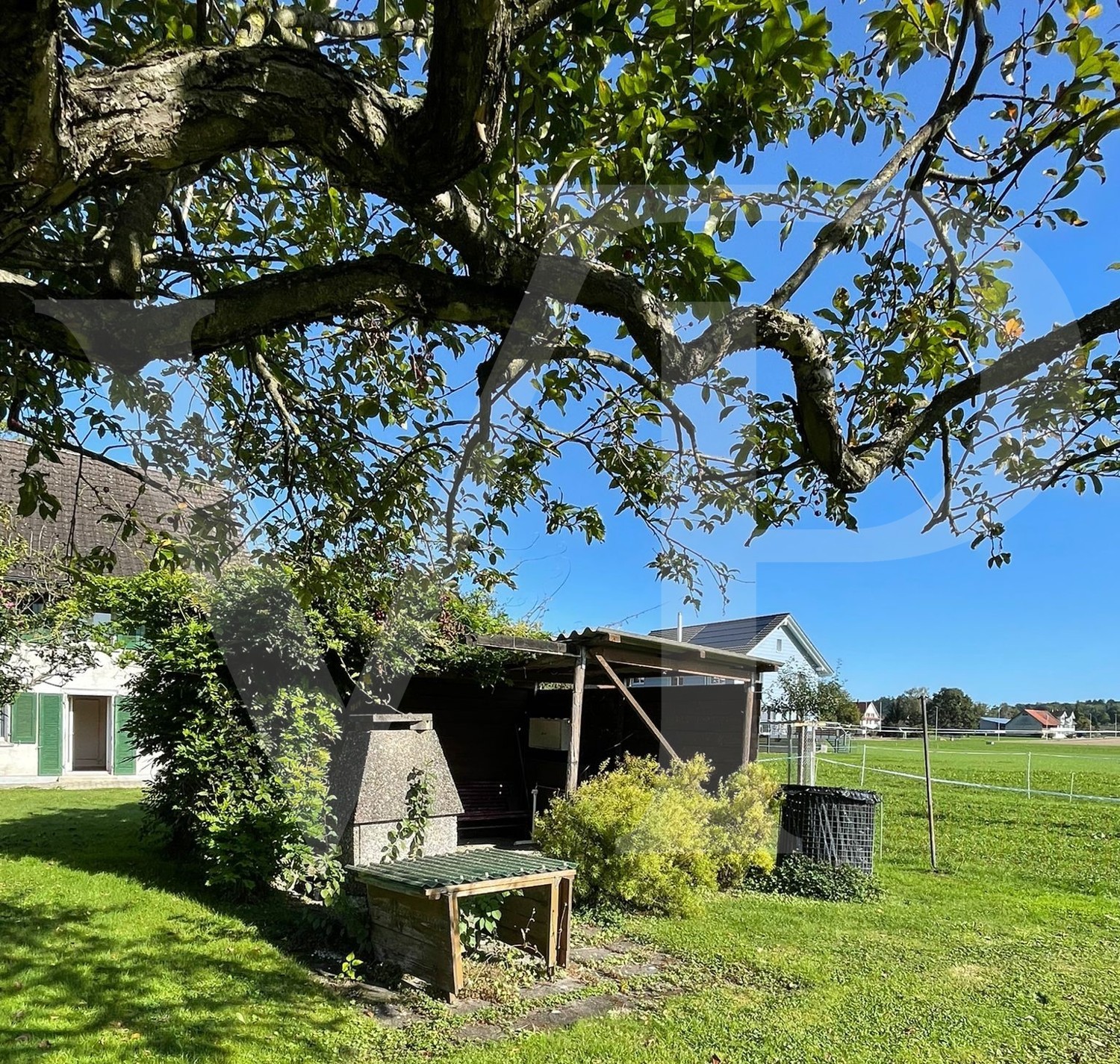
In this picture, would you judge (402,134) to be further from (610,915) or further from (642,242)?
(610,915)

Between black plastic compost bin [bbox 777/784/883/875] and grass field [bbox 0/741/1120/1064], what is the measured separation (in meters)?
0.66

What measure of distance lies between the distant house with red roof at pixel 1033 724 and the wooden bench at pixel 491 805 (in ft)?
246

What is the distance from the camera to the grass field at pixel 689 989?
421cm

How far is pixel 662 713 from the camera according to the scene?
458 inches

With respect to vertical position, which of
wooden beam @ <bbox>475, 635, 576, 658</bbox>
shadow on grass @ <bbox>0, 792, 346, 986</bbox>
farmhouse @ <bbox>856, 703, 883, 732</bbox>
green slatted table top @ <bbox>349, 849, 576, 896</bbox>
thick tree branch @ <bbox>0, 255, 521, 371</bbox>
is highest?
thick tree branch @ <bbox>0, 255, 521, 371</bbox>

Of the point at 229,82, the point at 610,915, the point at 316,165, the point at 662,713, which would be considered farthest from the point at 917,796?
the point at 229,82

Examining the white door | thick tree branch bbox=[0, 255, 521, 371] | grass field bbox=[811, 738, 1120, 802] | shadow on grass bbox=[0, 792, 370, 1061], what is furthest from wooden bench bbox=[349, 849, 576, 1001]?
the white door

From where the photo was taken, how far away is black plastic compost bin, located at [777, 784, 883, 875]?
8.70 m

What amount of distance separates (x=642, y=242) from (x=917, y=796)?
1579 cm

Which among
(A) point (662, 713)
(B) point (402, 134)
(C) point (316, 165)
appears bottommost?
(A) point (662, 713)

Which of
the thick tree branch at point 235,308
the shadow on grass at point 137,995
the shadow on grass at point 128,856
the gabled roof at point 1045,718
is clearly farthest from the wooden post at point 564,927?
the gabled roof at point 1045,718

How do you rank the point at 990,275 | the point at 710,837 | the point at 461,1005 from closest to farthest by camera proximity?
the point at 990,275
the point at 461,1005
the point at 710,837

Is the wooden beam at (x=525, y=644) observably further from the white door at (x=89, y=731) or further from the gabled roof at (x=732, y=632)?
the white door at (x=89, y=731)

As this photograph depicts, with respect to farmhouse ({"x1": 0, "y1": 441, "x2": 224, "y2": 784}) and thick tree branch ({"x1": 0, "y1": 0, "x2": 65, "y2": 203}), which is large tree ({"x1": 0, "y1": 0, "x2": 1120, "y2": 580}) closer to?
thick tree branch ({"x1": 0, "y1": 0, "x2": 65, "y2": 203})
